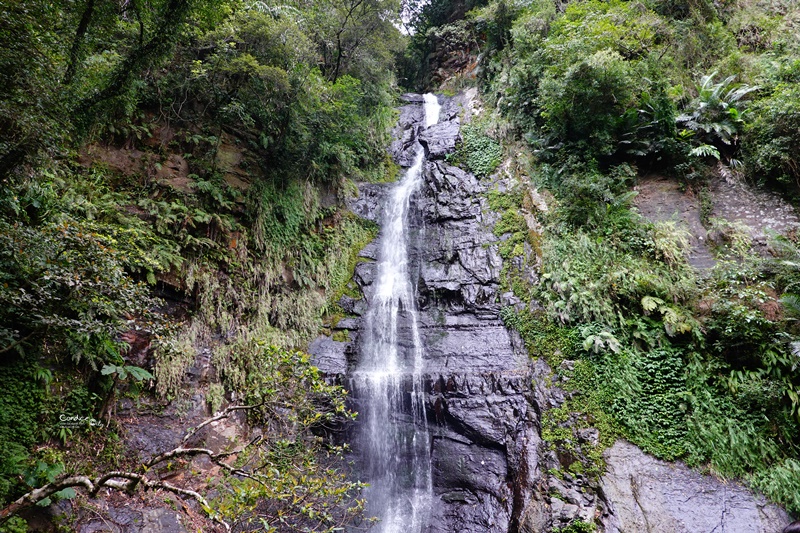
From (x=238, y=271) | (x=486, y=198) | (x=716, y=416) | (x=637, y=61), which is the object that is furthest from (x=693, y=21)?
(x=238, y=271)

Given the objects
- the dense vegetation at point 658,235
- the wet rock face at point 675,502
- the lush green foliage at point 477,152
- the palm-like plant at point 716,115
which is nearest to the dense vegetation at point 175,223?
the lush green foliage at point 477,152

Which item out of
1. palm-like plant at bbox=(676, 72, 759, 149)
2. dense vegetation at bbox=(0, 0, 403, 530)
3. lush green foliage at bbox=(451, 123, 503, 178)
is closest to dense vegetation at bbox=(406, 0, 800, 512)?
palm-like plant at bbox=(676, 72, 759, 149)

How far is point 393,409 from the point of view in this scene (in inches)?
363

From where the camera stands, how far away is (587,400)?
7.67 meters

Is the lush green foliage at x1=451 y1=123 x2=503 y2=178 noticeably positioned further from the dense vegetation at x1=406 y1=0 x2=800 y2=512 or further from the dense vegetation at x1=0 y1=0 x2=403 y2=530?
the dense vegetation at x1=0 y1=0 x2=403 y2=530

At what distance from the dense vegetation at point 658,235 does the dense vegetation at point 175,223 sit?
555cm

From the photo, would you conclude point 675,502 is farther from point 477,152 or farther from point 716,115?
point 477,152

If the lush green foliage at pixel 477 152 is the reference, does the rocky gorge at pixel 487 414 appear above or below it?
below

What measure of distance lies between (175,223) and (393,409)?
6552 millimetres

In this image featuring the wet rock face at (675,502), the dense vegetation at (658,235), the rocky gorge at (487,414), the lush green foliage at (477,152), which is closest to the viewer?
the wet rock face at (675,502)

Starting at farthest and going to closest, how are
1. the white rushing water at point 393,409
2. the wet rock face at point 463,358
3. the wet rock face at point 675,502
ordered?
1. the white rushing water at point 393,409
2. the wet rock face at point 463,358
3. the wet rock face at point 675,502

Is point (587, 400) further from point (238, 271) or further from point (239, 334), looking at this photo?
point (238, 271)

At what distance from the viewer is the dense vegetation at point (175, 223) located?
4680 millimetres

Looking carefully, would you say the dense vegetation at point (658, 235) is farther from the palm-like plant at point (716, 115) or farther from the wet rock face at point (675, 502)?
the wet rock face at point (675, 502)
